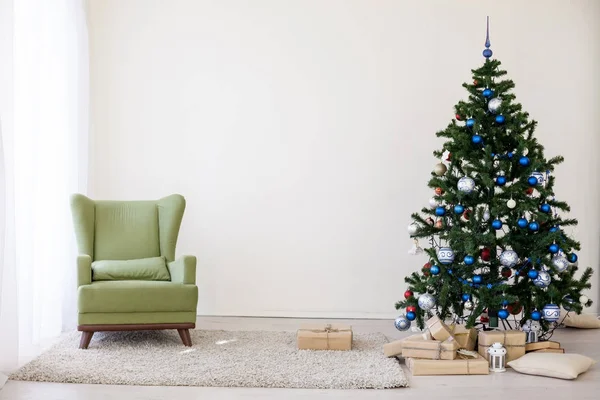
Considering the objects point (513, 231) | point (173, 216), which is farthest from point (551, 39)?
point (173, 216)

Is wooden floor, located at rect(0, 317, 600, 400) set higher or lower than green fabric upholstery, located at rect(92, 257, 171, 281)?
lower

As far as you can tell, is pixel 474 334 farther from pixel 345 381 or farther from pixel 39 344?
pixel 39 344

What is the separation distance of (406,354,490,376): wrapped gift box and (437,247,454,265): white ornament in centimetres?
68

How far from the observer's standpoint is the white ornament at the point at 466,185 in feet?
15.0

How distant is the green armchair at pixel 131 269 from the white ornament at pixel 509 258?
1.90 m

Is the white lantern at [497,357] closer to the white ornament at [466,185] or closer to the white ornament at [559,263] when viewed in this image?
the white ornament at [559,263]

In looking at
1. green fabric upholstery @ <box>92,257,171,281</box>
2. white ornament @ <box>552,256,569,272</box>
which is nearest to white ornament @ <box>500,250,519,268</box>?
white ornament @ <box>552,256,569,272</box>

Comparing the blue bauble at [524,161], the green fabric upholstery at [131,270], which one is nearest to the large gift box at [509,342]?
the blue bauble at [524,161]

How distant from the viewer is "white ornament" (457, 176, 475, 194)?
15.0 ft

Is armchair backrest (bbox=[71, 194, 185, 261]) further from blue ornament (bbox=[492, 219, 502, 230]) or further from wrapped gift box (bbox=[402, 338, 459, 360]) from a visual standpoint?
blue ornament (bbox=[492, 219, 502, 230])

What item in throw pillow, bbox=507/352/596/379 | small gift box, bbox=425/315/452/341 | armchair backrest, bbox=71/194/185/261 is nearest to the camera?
throw pillow, bbox=507/352/596/379

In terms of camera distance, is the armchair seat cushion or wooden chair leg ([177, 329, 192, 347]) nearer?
the armchair seat cushion

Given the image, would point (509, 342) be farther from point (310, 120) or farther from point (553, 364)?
point (310, 120)

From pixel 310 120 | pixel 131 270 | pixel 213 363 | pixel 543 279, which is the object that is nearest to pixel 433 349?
pixel 543 279
